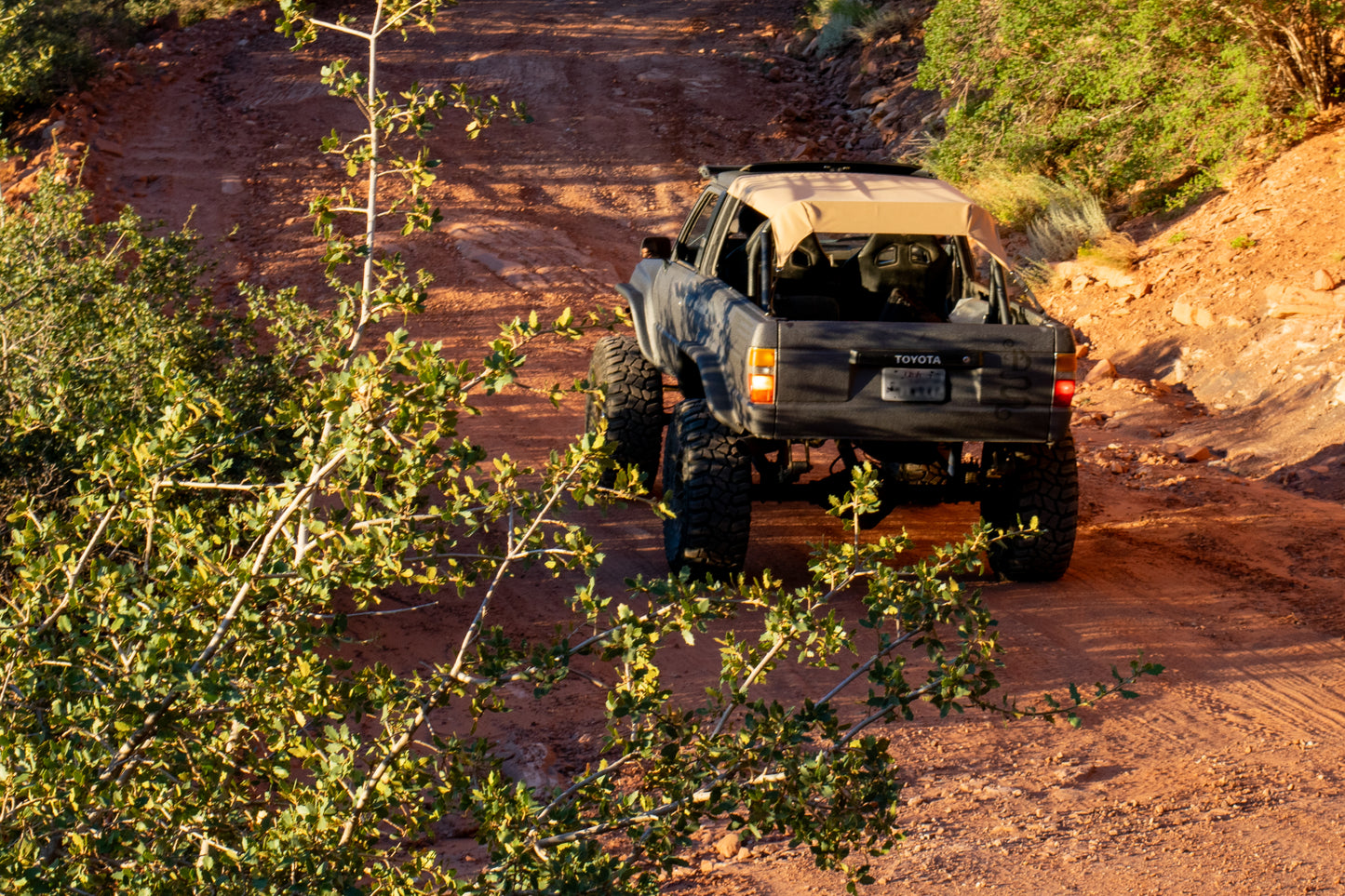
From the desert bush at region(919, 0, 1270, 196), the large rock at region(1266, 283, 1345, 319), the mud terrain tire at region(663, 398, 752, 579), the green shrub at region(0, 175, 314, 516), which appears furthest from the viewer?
the desert bush at region(919, 0, 1270, 196)

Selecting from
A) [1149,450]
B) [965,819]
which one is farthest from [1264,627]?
[1149,450]

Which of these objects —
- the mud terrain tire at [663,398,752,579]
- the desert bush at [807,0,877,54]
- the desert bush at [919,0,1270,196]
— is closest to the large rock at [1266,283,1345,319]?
the desert bush at [919,0,1270,196]

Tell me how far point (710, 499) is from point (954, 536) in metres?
1.98

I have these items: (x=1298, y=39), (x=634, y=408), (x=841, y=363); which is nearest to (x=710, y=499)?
(x=841, y=363)

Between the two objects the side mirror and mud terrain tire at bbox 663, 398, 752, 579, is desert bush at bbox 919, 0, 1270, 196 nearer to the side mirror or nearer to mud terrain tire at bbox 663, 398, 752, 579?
the side mirror

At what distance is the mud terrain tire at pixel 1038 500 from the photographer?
561 cm

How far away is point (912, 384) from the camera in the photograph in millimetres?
5121

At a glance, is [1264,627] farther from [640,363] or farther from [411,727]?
[411,727]

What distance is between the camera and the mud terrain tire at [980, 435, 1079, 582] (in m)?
5.61

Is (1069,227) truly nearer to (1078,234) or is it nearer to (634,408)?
(1078,234)

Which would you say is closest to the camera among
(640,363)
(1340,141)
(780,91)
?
(640,363)

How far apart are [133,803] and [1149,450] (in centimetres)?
762

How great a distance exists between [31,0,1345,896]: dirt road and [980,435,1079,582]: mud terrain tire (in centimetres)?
19

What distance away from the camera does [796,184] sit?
587cm
